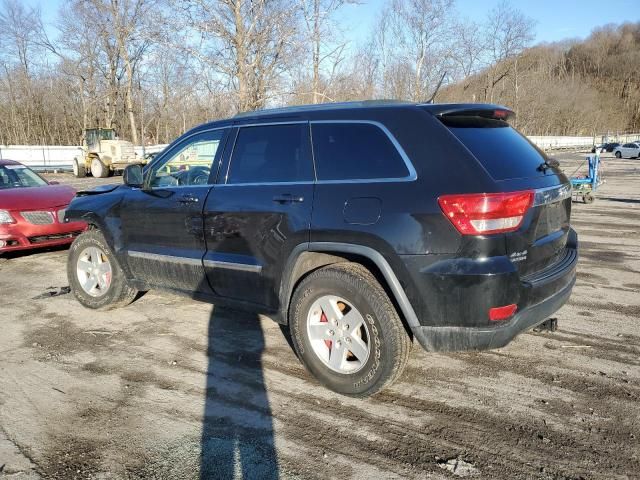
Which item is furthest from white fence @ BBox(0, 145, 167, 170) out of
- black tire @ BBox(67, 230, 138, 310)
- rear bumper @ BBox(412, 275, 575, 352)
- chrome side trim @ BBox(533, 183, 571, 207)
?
rear bumper @ BBox(412, 275, 575, 352)

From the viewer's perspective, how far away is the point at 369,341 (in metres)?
3.27

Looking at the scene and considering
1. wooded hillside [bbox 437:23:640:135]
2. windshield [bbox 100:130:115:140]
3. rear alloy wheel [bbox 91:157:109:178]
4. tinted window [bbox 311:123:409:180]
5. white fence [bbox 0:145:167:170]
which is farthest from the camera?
wooded hillside [bbox 437:23:640:135]

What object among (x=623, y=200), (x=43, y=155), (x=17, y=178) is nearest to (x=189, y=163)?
(x=17, y=178)

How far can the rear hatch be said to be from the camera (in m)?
3.03

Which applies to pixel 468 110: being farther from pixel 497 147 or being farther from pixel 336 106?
pixel 336 106

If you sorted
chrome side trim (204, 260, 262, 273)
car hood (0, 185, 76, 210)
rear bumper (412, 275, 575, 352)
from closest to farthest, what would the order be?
rear bumper (412, 275, 575, 352) < chrome side trim (204, 260, 262, 273) < car hood (0, 185, 76, 210)

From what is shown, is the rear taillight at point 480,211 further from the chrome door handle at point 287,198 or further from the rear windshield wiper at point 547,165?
the chrome door handle at point 287,198

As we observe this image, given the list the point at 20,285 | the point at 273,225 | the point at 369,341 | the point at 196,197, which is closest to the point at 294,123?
the point at 273,225

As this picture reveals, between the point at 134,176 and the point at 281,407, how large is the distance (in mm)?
2755

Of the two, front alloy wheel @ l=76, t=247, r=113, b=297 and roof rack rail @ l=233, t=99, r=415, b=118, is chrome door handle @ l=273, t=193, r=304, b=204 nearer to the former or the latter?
roof rack rail @ l=233, t=99, r=415, b=118

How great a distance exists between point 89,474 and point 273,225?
6.20 feet

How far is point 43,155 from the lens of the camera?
113ft

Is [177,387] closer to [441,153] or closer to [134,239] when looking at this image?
[134,239]

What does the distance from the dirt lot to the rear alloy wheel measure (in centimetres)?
2404
